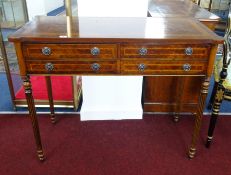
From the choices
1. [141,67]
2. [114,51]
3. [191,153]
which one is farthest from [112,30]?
[191,153]

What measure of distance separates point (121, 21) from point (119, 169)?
3.18 ft

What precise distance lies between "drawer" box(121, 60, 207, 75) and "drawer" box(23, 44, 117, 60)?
0.36 ft

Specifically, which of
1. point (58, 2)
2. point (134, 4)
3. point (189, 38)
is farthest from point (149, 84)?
point (58, 2)

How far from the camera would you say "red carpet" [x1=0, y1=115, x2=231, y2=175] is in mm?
1629

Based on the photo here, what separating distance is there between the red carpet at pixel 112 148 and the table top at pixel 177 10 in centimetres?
85

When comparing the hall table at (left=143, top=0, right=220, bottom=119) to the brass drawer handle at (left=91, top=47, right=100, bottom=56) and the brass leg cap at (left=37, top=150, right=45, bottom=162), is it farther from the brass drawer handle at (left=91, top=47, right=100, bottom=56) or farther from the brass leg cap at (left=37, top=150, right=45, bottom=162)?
the brass leg cap at (left=37, top=150, right=45, bottom=162)

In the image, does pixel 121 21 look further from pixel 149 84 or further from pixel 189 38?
pixel 149 84

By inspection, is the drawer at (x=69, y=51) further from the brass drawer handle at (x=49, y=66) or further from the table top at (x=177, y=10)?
the table top at (x=177, y=10)

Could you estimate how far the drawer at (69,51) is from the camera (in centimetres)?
133

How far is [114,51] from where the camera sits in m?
Result: 1.35

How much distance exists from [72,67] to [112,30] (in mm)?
312

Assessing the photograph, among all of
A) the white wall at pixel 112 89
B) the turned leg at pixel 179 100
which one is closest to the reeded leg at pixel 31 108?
the white wall at pixel 112 89

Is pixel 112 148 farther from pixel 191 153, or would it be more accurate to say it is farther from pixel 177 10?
pixel 177 10

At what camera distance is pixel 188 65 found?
54.9 inches
